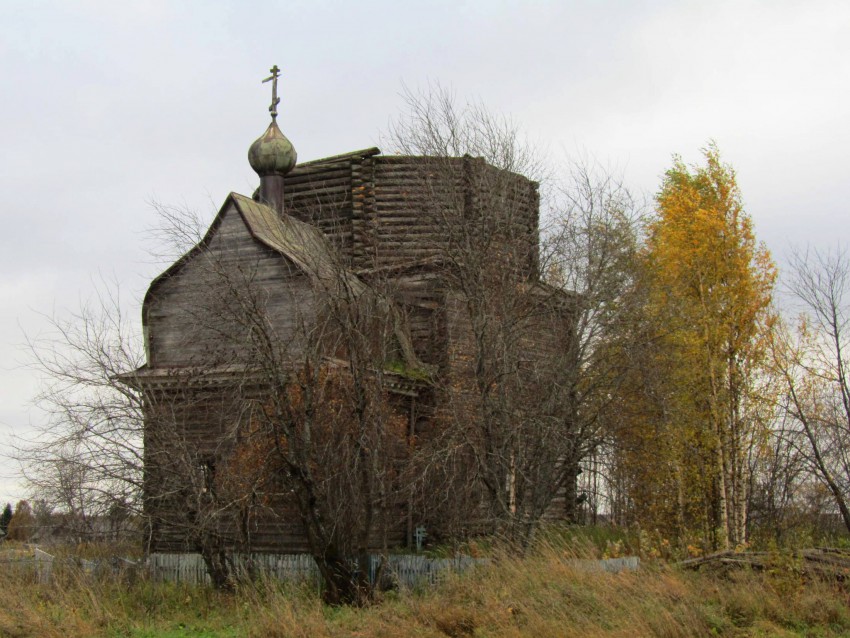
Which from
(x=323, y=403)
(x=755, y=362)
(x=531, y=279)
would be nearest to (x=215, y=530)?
(x=323, y=403)

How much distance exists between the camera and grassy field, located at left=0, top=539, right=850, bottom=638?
1109cm

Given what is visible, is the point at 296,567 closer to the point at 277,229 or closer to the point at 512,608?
the point at 512,608

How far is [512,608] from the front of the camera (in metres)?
12.1

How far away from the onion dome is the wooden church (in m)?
1.34

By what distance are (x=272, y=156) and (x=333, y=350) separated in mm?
10398

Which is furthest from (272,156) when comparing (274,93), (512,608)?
(512,608)

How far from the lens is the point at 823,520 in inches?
1078

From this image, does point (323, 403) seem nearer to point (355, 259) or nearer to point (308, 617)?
point (308, 617)

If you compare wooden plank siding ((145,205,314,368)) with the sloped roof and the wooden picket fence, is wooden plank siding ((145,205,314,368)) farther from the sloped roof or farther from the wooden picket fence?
the wooden picket fence

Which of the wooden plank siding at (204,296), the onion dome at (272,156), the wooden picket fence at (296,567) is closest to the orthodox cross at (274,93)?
the onion dome at (272,156)

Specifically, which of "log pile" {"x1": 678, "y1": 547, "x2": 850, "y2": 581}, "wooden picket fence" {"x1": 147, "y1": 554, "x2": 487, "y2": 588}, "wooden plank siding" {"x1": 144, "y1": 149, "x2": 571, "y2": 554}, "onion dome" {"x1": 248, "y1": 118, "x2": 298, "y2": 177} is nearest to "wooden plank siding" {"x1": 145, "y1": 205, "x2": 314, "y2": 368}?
"wooden plank siding" {"x1": 144, "y1": 149, "x2": 571, "y2": 554}

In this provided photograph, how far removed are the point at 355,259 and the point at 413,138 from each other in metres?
6.48

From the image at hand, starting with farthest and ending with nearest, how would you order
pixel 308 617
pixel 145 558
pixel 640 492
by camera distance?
pixel 640 492
pixel 145 558
pixel 308 617

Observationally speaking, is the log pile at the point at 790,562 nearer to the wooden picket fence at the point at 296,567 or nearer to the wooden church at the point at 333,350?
the wooden picket fence at the point at 296,567
